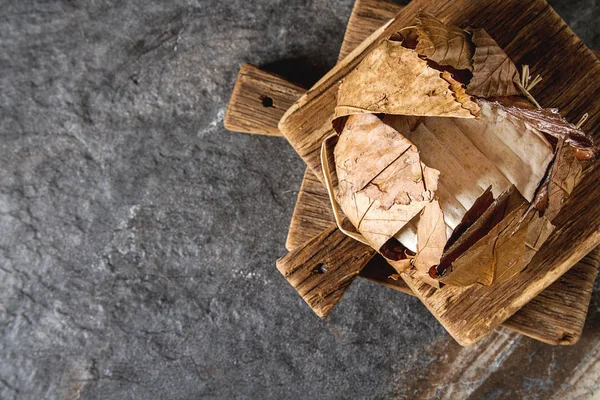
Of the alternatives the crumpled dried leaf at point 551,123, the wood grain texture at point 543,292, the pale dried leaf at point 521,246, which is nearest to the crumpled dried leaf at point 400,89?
the crumpled dried leaf at point 551,123

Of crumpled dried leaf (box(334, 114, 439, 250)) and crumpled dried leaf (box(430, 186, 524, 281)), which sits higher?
crumpled dried leaf (box(334, 114, 439, 250))

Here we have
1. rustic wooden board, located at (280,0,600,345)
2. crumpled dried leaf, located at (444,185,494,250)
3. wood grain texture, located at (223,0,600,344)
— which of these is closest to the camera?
crumpled dried leaf, located at (444,185,494,250)

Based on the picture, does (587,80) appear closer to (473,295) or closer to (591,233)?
(591,233)

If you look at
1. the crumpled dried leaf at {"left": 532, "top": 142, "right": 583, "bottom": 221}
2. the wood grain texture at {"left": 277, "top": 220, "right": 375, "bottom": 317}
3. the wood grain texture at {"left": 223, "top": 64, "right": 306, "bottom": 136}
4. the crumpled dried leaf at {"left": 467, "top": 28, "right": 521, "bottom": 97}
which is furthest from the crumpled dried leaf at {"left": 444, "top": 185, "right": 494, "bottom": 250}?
the wood grain texture at {"left": 223, "top": 64, "right": 306, "bottom": 136}

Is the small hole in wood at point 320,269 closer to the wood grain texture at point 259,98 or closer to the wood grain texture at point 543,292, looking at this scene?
the wood grain texture at point 543,292

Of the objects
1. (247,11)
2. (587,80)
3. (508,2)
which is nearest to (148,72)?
(247,11)

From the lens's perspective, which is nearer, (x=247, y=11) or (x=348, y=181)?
(x=348, y=181)

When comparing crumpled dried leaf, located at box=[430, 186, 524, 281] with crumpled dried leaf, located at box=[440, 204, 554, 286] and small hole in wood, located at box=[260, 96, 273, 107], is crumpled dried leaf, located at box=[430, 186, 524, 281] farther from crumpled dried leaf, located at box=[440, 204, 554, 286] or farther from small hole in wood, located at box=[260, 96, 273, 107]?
small hole in wood, located at box=[260, 96, 273, 107]

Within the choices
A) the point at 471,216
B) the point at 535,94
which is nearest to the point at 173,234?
the point at 471,216
